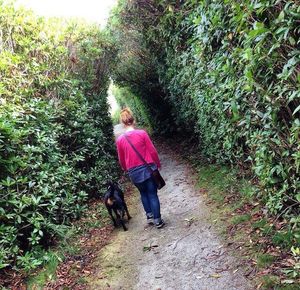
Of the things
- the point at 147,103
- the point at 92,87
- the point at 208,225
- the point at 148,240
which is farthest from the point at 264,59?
the point at 147,103

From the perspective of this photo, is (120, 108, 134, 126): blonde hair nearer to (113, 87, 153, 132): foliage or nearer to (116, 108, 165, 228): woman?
(116, 108, 165, 228): woman

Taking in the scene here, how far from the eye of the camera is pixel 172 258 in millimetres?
4484

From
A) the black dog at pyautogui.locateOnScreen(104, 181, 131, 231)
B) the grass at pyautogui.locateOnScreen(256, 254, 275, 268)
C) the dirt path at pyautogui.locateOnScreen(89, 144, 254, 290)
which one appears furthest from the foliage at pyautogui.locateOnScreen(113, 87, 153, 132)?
the grass at pyautogui.locateOnScreen(256, 254, 275, 268)

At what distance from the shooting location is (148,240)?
5270mm

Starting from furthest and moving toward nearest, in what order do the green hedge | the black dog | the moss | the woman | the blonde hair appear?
the black dog, the blonde hair, the woman, the moss, the green hedge

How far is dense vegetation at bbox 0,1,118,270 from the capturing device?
4863 mm

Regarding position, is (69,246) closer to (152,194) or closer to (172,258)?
(152,194)

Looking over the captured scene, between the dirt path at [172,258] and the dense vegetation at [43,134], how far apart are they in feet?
3.25

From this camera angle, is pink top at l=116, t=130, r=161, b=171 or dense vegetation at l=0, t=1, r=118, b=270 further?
pink top at l=116, t=130, r=161, b=171

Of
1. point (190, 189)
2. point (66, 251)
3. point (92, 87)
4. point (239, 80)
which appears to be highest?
point (92, 87)

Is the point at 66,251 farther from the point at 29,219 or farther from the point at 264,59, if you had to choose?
the point at 264,59

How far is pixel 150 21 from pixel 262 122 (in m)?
6.53

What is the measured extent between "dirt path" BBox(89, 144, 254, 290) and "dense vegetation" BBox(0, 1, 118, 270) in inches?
38.9

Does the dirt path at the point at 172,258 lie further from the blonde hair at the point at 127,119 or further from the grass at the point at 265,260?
the blonde hair at the point at 127,119
